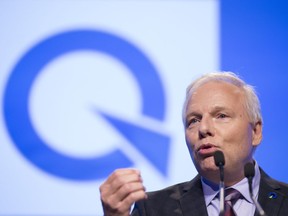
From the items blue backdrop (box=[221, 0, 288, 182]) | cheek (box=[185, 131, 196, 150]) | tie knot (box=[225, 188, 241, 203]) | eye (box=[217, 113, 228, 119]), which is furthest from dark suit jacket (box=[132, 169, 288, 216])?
blue backdrop (box=[221, 0, 288, 182])

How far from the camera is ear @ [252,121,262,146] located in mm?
2465

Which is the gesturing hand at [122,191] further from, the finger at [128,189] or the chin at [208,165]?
the chin at [208,165]

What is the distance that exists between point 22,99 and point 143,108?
0.67 metres

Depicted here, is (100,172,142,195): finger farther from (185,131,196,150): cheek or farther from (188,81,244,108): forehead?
(188,81,244,108): forehead

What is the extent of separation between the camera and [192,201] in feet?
7.84

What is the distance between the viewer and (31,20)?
10.2 feet

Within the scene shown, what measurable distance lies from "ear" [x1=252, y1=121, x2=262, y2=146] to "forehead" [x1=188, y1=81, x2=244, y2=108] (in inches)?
6.2

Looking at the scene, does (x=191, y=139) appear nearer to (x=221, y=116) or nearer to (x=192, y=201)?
(x=221, y=116)

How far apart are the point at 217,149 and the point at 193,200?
0.91ft

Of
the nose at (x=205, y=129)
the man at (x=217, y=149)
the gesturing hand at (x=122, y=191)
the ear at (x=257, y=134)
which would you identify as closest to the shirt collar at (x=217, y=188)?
the man at (x=217, y=149)

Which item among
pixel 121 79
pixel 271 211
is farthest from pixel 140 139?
pixel 271 211

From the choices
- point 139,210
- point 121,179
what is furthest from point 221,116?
point 121,179

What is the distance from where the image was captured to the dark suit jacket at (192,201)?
2.33m

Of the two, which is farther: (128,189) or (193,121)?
(193,121)
